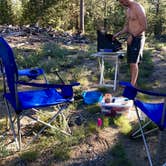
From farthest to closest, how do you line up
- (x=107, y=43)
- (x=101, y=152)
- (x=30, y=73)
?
(x=107, y=43), (x=30, y=73), (x=101, y=152)

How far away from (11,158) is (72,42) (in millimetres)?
6882

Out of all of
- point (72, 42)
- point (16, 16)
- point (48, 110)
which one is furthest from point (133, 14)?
point (16, 16)

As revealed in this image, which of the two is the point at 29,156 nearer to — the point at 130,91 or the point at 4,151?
the point at 4,151

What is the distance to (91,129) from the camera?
4.19m

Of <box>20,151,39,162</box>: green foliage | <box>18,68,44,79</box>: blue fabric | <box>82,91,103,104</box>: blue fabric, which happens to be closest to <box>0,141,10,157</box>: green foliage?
<box>20,151,39,162</box>: green foliage

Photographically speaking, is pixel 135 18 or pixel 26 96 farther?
pixel 135 18

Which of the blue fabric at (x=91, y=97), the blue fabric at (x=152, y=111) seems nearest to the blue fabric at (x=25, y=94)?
the blue fabric at (x=152, y=111)

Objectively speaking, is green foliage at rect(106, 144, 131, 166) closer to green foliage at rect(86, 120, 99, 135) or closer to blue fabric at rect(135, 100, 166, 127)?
green foliage at rect(86, 120, 99, 135)

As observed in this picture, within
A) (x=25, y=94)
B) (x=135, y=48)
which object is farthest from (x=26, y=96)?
(x=135, y=48)

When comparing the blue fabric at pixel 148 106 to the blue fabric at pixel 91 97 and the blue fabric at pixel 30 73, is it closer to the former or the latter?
the blue fabric at pixel 30 73

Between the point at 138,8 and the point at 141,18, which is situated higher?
the point at 138,8

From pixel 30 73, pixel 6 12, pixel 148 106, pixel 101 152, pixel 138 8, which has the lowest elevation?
pixel 101 152

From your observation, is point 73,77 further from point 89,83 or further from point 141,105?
point 141,105

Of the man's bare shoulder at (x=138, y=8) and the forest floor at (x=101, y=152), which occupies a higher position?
the man's bare shoulder at (x=138, y=8)
